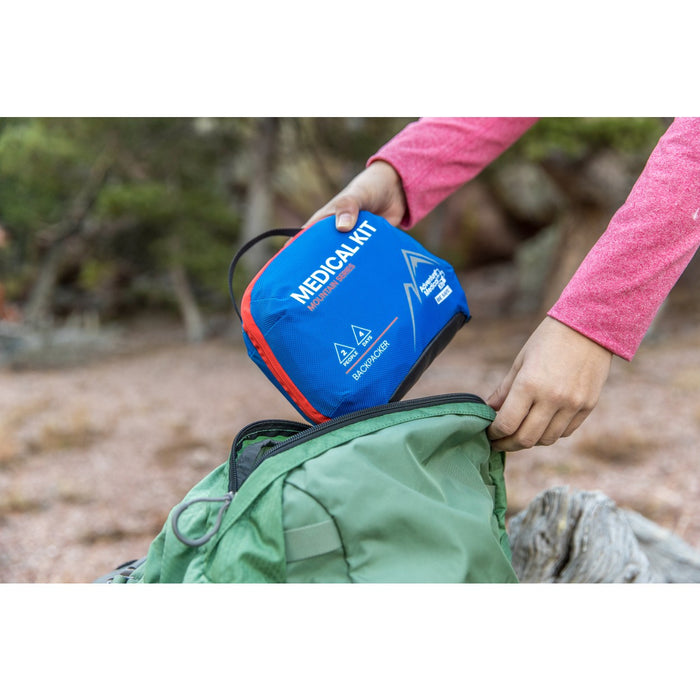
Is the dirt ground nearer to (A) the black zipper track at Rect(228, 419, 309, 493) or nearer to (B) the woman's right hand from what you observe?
(A) the black zipper track at Rect(228, 419, 309, 493)

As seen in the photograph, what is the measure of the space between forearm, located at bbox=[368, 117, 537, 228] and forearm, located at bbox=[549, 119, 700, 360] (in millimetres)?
451

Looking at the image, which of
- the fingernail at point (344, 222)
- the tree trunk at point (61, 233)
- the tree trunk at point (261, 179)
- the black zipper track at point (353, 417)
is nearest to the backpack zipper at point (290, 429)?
the black zipper track at point (353, 417)

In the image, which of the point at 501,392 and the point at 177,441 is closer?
the point at 501,392

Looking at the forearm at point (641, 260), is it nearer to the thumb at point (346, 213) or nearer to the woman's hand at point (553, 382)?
the woman's hand at point (553, 382)

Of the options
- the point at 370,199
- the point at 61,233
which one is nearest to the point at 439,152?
the point at 370,199

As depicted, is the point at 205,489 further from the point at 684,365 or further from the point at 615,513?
the point at 684,365

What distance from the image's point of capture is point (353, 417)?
3.32 ft

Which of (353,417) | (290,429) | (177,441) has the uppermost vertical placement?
(353,417)

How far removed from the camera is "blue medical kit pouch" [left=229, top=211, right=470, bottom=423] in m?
1.10

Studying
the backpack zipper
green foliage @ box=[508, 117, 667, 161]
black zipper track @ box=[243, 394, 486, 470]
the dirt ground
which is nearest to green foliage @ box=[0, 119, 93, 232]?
the dirt ground

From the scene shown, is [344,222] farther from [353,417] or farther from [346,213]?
[353,417]

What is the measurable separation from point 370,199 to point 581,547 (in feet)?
3.08

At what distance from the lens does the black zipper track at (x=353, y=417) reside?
0.98 metres

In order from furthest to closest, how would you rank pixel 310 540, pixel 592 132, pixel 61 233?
pixel 61 233
pixel 592 132
pixel 310 540
